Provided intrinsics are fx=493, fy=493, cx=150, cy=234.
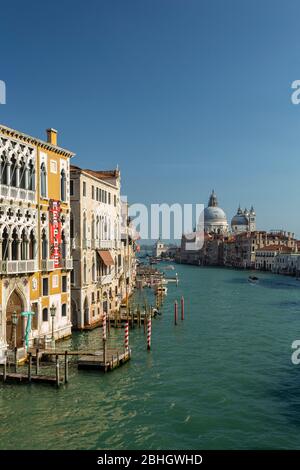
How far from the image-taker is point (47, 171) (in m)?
20.5

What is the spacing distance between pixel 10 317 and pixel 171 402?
23.4 ft

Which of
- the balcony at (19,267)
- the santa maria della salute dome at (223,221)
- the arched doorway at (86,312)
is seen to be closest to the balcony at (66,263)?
the balcony at (19,267)

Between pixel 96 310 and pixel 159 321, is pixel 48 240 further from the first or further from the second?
pixel 159 321

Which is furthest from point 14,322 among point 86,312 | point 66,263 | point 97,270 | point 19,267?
point 97,270

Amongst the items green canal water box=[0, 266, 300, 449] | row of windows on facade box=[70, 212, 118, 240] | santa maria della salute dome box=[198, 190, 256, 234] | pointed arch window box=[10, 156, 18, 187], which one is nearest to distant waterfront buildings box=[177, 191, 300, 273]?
santa maria della salute dome box=[198, 190, 256, 234]

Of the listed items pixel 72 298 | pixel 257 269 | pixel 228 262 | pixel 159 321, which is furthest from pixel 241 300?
pixel 228 262

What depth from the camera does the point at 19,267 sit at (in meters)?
18.1

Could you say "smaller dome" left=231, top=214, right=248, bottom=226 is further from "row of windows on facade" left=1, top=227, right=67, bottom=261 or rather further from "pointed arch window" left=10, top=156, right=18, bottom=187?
"pointed arch window" left=10, top=156, right=18, bottom=187

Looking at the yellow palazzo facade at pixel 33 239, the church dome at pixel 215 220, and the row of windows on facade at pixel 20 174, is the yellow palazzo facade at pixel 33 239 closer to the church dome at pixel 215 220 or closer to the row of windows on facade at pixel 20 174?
the row of windows on facade at pixel 20 174

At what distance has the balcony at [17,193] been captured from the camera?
17484 millimetres

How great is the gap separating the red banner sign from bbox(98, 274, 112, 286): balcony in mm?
6921

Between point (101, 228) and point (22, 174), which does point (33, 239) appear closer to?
point (22, 174)

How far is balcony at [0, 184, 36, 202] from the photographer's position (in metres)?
17.5

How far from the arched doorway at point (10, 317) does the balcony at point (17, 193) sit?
3.52 meters
